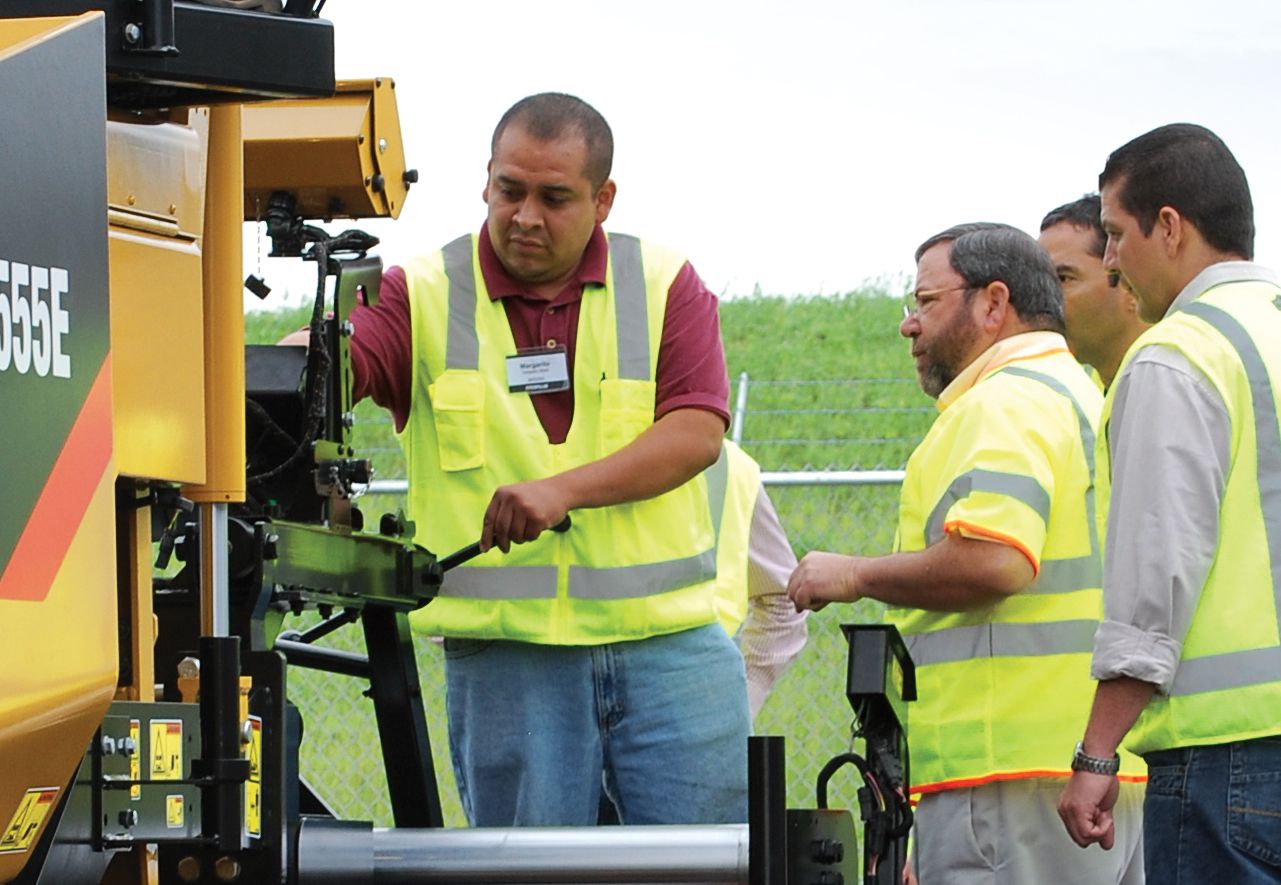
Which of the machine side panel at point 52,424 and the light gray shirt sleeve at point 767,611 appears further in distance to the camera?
the light gray shirt sleeve at point 767,611

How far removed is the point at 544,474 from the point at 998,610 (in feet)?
3.67

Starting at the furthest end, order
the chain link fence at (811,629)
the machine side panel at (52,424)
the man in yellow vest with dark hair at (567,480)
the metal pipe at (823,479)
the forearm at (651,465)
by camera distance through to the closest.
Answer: the chain link fence at (811,629), the metal pipe at (823,479), the man in yellow vest with dark hair at (567,480), the forearm at (651,465), the machine side panel at (52,424)

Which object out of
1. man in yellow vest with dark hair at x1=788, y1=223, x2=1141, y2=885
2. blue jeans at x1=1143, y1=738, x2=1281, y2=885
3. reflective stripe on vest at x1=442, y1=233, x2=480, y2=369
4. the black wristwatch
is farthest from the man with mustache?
blue jeans at x1=1143, y1=738, x2=1281, y2=885

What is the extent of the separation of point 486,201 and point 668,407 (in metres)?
0.66

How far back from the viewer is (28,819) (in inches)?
98.0

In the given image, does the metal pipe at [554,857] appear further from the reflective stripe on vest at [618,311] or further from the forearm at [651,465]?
the reflective stripe on vest at [618,311]

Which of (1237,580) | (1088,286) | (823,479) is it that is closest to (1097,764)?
(1237,580)

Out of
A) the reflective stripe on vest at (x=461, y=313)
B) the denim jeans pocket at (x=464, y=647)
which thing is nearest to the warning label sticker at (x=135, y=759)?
the denim jeans pocket at (x=464, y=647)

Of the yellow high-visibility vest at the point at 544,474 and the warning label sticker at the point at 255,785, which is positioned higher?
the yellow high-visibility vest at the point at 544,474

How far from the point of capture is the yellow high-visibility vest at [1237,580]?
3807 millimetres

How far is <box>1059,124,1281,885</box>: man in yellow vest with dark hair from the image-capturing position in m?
3.78

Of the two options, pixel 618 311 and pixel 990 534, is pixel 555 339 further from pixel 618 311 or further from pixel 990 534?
pixel 990 534

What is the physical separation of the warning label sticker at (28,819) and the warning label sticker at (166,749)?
0.33 m

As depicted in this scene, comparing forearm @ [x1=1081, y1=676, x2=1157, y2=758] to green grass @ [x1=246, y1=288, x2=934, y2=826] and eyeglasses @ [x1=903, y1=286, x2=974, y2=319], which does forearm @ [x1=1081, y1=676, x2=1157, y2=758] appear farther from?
green grass @ [x1=246, y1=288, x2=934, y2=826]
